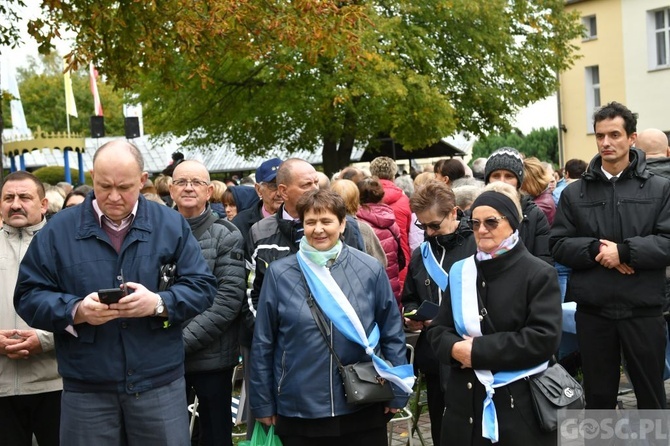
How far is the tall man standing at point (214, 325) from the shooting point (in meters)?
5.60

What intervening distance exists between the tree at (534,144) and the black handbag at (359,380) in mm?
47085

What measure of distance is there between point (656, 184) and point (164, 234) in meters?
3.17

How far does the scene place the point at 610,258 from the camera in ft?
18.4

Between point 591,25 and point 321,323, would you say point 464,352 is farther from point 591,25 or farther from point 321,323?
point 591,25

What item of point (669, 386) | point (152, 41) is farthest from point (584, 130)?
point (669, 386)

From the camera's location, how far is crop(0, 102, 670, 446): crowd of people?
4.23 m

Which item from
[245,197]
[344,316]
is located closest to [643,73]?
[245,197]

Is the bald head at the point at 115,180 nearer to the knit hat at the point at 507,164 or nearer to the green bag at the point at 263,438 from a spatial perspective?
the green bag at the point at 263,438

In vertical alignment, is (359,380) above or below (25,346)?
below

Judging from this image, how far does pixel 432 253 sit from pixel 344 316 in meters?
1.24

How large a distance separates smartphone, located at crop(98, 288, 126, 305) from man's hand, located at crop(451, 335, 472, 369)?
62.5 inches

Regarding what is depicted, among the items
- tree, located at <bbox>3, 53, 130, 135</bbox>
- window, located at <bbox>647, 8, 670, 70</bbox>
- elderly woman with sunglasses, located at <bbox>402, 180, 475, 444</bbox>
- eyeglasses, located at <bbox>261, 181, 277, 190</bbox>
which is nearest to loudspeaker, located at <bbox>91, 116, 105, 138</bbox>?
eyeglasses, located at <bbox>261, 181, 277, 190</bbox>

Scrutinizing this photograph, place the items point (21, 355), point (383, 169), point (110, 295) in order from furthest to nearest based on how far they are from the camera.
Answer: point (383, 169) < point (21, 355) < point (110, 295)

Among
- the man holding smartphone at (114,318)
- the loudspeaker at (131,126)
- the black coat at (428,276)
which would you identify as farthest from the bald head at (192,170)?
the loudspeaker at (131,126)
